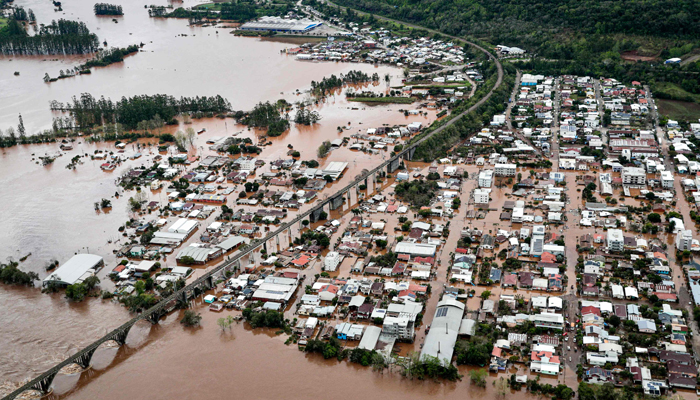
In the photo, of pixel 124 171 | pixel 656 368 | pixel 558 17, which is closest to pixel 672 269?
pixel 656 368

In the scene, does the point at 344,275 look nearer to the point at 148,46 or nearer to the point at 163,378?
the point at 163,378

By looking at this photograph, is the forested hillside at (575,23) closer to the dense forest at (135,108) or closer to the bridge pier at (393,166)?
the bridge pier at (393,166)

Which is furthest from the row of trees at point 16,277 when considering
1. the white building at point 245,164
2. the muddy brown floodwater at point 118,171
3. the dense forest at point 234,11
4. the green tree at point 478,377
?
the dense forest at point 234,11

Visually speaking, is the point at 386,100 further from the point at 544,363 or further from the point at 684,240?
the point at 544,363

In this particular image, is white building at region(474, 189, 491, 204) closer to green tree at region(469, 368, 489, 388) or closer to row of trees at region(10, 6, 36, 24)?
green tree at region(469, 368, 489, 388)

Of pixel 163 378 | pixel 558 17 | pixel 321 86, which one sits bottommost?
pixel 163 378
